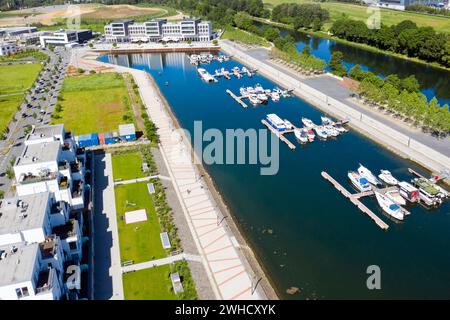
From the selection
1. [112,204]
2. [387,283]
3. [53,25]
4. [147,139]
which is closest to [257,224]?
[387,283]

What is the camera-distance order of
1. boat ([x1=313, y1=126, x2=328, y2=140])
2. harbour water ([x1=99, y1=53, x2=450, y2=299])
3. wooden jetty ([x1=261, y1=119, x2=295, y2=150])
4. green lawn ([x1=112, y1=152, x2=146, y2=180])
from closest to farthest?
harbour water ([x1=99, y1=53, x2=450, y2=299]) → green lawn ([x1=112, y1=152, x2=146, y2=180]) → wooden jetty ([x1=261, y1=119, x2=295, y2=150]) → boat ([x1=313, y1=126, x2=328, y2=140])

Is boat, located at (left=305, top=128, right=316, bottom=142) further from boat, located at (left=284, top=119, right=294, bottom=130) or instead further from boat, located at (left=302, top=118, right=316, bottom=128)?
boat, located at (left=284, top=119, right=294, bottom=130)

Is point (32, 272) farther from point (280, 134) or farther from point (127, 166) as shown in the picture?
point (280, 134)

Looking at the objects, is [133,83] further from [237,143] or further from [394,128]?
[394,128]

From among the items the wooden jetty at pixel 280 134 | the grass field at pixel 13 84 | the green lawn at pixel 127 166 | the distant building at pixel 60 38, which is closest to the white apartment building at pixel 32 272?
the green lawn at pixel 127 166

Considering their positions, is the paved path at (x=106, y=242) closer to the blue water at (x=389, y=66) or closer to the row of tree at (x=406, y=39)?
the blue water at (x=389, y=66)

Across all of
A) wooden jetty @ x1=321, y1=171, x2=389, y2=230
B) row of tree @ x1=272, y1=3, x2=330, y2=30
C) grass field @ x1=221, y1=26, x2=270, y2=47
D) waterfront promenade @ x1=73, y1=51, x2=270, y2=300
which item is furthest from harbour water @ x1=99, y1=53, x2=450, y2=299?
row of tree @ x1=272, y1=3, x2=330, y2=30
